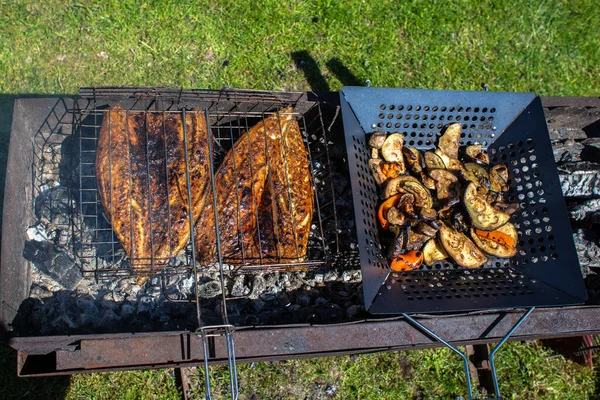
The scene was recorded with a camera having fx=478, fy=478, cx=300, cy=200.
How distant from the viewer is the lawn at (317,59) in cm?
442

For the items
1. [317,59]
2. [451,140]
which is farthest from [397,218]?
[317,59]

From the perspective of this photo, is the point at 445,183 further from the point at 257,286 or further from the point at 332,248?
the point at 257,286

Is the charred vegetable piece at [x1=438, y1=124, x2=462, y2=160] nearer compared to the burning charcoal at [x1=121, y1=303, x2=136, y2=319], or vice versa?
the burning charcoal at [x1=121, y1=303, x2=136, y2=319]

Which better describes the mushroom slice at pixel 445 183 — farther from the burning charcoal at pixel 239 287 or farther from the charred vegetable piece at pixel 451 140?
the burning charcoal at pixel 239 287

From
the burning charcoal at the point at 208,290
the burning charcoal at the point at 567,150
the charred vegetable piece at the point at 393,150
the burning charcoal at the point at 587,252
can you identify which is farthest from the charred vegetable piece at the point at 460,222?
the burning charcoal at the point at 208,290

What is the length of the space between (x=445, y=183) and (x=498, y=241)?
0.65 metres

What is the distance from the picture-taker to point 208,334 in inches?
117

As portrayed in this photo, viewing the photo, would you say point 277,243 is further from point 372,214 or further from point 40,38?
point 40,38

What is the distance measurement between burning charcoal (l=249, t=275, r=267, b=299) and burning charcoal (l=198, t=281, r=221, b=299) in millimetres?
282

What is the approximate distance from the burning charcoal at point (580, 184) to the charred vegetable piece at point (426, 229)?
160cm

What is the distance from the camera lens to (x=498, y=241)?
13.2 feet

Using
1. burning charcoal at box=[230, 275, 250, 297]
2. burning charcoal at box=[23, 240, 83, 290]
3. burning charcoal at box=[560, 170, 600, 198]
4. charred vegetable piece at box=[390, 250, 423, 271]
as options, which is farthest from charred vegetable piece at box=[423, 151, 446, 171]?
burning charcoal at box=[23, 240, 83, 290]

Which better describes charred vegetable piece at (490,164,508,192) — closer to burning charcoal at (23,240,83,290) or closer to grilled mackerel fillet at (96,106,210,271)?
grilled mackerel fillet at (96,106,210,271)

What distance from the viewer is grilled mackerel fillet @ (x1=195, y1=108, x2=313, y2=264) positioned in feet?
12.2
